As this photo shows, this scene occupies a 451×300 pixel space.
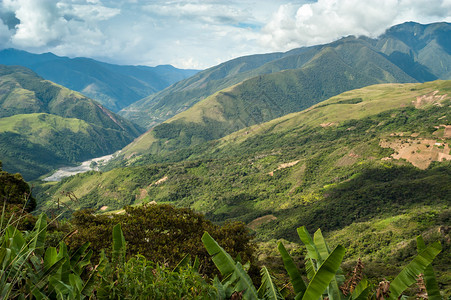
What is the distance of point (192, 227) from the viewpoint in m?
21.9

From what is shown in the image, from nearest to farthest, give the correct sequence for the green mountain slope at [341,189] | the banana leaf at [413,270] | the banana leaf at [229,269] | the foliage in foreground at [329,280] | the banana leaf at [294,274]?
the foliage in foreground at [329,280] < the banana leaf at [413,270] < the banana leaf at [294,274] < the banana leaf at [229,269] < the green mountain slope at [341,189]

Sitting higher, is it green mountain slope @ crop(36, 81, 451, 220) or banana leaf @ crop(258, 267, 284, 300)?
banana leaf @ crop(258, 267, 284, 300)

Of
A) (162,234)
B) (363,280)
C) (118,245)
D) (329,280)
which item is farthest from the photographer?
(162,234)

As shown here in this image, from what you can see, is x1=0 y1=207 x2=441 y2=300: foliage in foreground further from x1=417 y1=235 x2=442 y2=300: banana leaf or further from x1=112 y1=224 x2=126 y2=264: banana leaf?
x1=112 y1=224 x2=126 y2=264: banana leaf

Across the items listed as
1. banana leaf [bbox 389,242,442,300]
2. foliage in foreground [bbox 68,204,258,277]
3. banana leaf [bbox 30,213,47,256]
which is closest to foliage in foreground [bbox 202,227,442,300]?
banana leaf [bbox 389,242,442,300]

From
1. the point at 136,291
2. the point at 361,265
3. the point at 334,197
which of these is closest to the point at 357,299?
the point at 361,265

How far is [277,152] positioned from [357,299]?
198 m

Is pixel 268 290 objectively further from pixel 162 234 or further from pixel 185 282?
pixel 162 234

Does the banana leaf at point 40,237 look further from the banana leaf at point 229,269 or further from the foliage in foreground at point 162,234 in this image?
the foliage in foreground at point 162,234

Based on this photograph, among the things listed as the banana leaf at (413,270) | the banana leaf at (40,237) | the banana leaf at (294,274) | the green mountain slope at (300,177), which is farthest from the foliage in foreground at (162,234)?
the green mountain slope at (300,177)

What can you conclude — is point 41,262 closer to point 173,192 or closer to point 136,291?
point 136,291

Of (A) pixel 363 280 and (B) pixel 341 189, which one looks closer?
(A) pixel 363 280

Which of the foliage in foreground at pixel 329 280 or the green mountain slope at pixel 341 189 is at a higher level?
the foliage in foreground at pixel 329 280

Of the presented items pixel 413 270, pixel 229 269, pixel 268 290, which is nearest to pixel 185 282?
pixel 229 269
